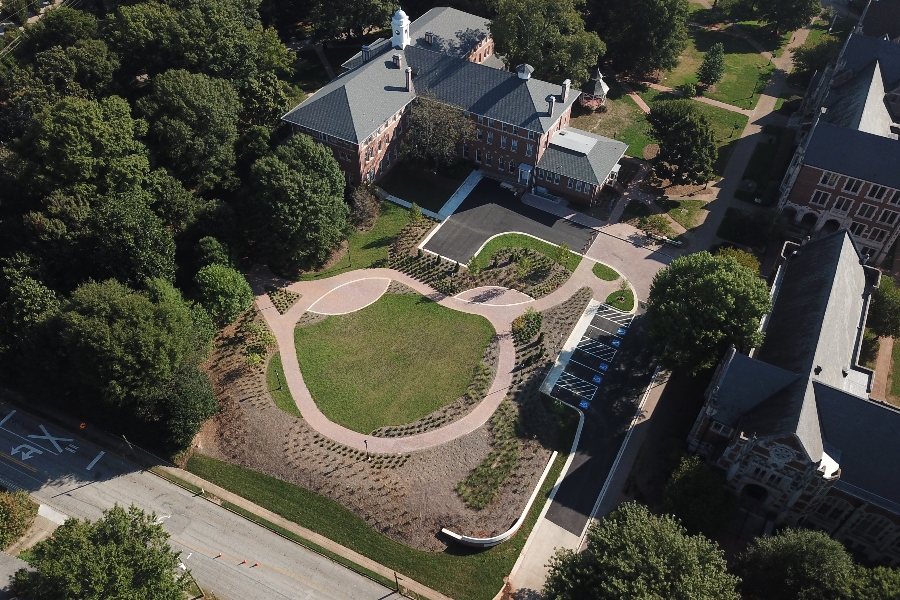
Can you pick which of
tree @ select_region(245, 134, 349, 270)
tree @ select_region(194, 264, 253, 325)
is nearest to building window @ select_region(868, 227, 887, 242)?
tree @ select_region(245, 134, 349, 270)

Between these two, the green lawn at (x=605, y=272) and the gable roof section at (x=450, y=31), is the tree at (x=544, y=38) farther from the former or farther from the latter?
the green lawn at (x=605, y=272)

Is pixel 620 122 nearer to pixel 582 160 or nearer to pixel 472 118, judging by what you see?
pixel 582 160

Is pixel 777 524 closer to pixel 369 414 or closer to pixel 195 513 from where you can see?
pixel 369 414

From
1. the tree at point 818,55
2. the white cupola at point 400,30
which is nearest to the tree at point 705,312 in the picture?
the white cupola at point 400,30

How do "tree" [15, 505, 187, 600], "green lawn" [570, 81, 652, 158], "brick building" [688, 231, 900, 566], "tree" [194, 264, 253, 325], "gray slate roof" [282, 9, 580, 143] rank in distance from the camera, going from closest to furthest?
"tree" [15, 505, 187, 600] < "brick building" [688, 231, 900, 566] < "tree" [194, 264, 253, 325] < "gray slate roof" [282, 9, 580, 143] < "green lawn" [570, 81, 652, 158]

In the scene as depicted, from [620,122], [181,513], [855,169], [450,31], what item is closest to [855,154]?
[855,169]

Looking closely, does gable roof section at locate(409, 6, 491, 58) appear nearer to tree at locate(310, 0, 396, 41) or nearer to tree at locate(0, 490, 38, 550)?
tree at locate(310, 0, 396, 41)

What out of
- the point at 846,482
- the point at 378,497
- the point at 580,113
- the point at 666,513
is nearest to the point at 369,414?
the point at 378,497
